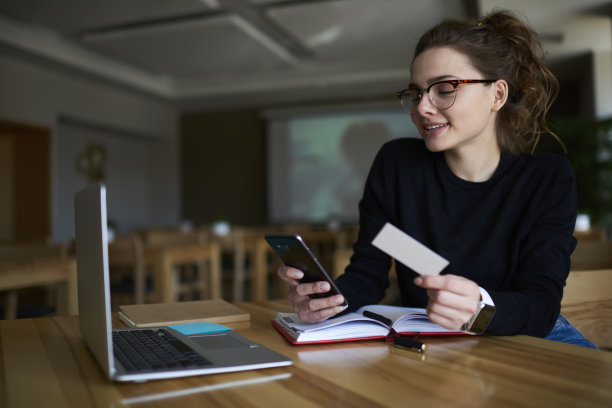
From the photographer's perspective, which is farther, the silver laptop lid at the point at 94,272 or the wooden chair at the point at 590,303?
the wooden chair at the point at 590,303

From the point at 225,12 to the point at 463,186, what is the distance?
4.25m

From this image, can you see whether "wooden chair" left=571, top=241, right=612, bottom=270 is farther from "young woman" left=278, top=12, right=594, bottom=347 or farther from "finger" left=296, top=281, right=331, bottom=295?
"finger" left=296, top=281, right=331, bottom=295

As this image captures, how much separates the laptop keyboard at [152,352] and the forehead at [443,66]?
0.73 metres

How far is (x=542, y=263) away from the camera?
3.30 ft

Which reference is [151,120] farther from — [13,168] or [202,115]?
[13,168]

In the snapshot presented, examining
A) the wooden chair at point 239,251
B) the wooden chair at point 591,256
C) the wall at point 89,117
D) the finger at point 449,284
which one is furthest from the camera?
the wall at point 89,117

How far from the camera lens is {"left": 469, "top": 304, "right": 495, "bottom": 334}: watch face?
0.80 meters

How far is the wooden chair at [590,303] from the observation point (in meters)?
1.13

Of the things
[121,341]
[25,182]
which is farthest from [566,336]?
[25,182]

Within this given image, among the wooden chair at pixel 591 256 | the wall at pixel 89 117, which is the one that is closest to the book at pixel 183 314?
the wooden chair at pixel 591 256

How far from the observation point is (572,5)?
4.65 m

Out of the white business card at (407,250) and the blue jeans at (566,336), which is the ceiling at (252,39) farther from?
the white business card at (407,250)

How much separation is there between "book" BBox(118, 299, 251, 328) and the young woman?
15 cm

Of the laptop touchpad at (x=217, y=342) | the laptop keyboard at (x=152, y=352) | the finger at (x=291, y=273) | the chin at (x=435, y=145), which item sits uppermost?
the chin at (x=435, y=145)
